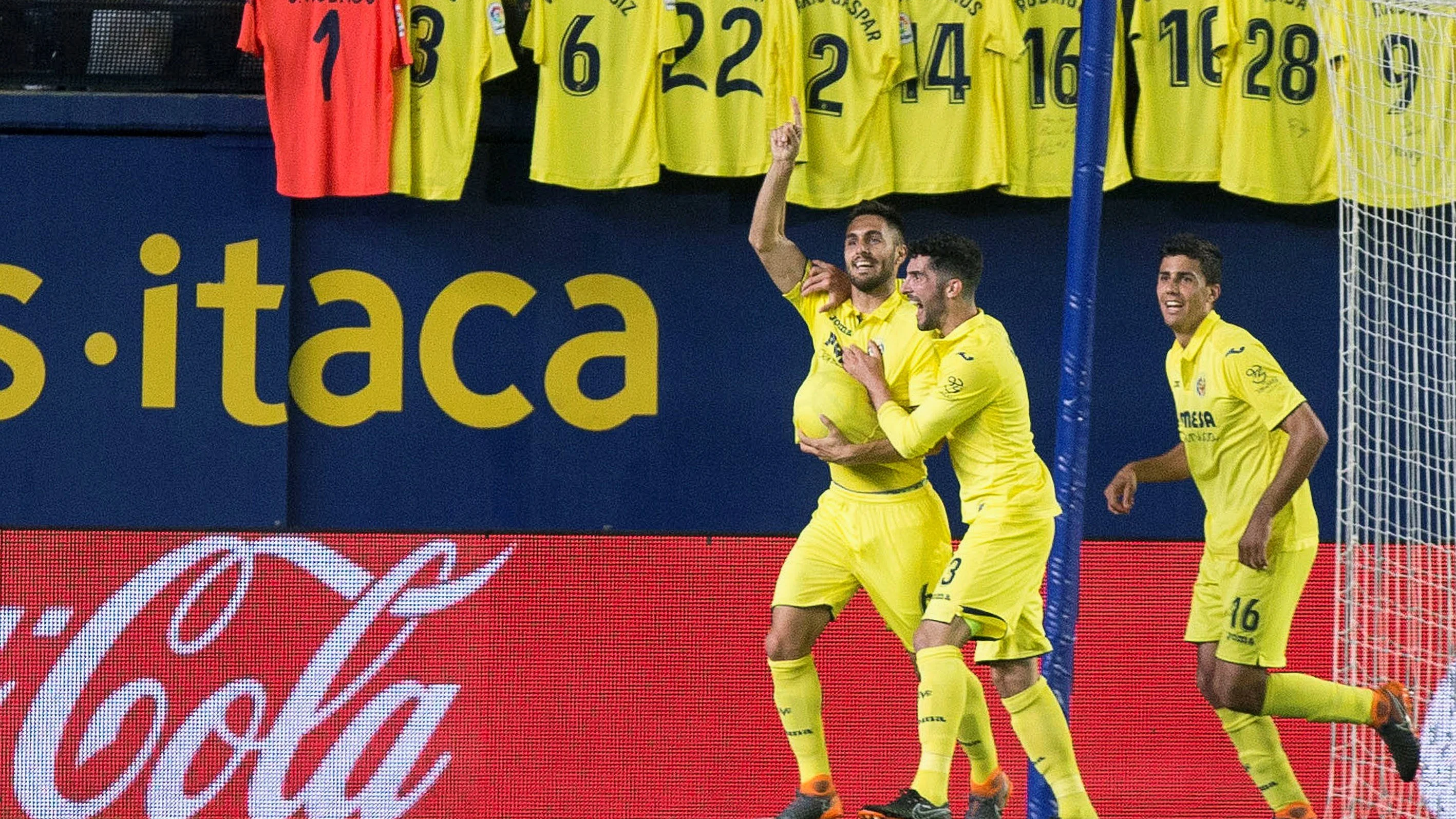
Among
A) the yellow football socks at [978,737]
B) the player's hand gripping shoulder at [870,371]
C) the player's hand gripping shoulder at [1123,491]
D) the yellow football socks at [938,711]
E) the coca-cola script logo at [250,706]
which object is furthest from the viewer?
the coca-cola script logo at [250,706]

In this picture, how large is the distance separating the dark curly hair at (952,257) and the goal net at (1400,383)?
1.57 metres

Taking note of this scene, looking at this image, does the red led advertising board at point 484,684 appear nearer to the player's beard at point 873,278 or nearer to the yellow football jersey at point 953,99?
the player's beard at point 873,278

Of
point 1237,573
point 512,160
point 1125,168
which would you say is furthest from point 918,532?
point 512,160

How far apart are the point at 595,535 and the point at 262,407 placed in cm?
143

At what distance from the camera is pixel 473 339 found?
7062mm

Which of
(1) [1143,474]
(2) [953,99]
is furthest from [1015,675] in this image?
(2) [953,99]

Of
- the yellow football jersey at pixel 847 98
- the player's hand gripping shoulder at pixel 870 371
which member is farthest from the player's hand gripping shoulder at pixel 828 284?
the yellow football jersey at pixel 847 98

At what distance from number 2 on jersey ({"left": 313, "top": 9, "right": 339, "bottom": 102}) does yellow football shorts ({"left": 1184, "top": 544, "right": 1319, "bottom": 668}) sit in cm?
379

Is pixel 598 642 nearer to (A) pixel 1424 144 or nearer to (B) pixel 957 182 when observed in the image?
(B) pixel 957 182

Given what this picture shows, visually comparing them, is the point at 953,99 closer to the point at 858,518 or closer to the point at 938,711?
the point at 858,518

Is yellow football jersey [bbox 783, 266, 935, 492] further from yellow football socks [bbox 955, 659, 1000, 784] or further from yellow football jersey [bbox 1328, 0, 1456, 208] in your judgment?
yellow football jersey [bbox 1328, 0, 1456, 208]

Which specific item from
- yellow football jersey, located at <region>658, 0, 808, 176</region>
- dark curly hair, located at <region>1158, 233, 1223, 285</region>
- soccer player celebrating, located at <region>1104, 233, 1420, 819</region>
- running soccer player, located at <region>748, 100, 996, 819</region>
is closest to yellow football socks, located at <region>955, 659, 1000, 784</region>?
Answer: running soccer player, located at <region>748, 100, 996, 819</region>

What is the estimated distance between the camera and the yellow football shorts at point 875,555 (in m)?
5.63

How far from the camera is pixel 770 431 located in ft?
23.5
